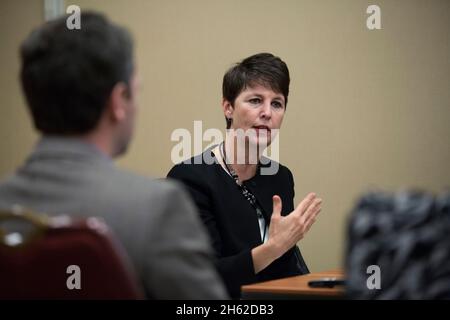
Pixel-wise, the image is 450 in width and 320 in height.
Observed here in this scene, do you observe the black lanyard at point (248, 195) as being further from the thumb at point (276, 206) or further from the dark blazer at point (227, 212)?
the thumb at point (276, 206)

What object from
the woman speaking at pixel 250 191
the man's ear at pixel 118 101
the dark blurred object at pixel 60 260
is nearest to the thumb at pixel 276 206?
the woman speaking at pixel 250 191

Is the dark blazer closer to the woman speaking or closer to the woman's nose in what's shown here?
the woman speaking

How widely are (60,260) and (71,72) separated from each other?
373 millimetres

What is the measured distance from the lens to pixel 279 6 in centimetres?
393

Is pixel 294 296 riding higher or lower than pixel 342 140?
lower

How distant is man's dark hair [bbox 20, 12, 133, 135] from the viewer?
1.24 metres

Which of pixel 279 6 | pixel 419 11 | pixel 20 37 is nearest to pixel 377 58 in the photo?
pixel 419 11

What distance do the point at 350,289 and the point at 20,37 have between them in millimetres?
3539

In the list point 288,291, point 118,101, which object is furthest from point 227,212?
point 118,101

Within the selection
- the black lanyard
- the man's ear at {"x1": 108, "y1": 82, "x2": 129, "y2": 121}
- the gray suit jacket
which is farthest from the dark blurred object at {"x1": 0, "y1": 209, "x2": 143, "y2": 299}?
the black lanyard

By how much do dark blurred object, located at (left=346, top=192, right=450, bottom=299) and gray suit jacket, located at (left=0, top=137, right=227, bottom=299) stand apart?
0.27 meters

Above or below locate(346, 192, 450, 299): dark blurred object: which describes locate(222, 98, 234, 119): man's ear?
above

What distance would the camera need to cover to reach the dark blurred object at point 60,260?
992mm
